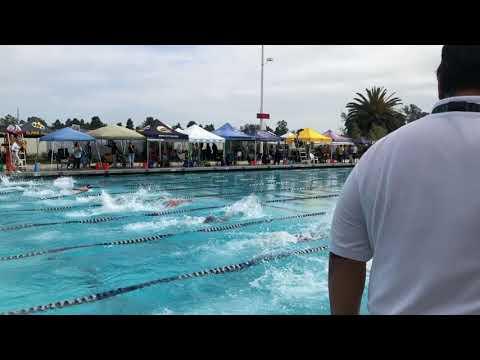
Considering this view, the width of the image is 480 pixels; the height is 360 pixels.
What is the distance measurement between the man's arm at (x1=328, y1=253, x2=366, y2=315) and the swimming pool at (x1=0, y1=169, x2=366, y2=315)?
143 inches

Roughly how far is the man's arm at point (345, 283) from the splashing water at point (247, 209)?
27.2 ft

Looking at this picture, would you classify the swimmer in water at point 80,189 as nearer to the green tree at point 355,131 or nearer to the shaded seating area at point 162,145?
the shaded seating area at point 162,145

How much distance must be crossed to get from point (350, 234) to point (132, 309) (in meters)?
4.05

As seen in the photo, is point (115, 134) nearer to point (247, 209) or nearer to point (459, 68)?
point (247, 209)

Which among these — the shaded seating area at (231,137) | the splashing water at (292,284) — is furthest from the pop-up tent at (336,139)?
the splashing water at (292,284)

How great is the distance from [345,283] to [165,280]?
464 centimetres

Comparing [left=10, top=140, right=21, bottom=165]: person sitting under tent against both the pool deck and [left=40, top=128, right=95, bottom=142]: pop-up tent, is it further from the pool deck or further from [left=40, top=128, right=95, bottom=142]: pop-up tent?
the pool deck

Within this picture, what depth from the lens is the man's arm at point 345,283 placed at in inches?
45.2

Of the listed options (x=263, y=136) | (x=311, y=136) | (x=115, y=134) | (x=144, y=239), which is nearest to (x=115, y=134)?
(x=115, y=134)

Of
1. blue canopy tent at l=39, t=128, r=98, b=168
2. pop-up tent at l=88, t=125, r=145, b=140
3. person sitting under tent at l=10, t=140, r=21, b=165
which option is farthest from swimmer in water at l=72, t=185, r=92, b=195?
pop-up tent at l=88, t=125, r=145, b=140
